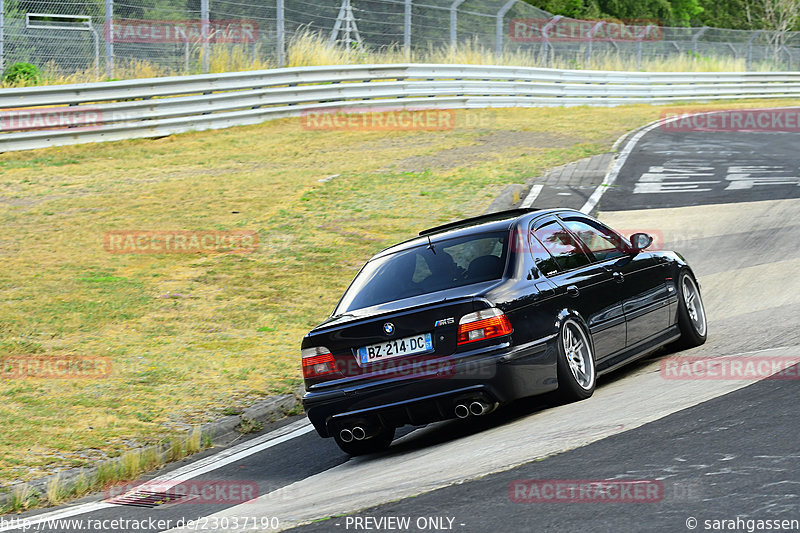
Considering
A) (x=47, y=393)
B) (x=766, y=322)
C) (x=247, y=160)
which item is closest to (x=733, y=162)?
(x=247, y=160)

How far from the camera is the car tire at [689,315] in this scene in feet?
29.5

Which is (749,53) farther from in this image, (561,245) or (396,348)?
(396,348)

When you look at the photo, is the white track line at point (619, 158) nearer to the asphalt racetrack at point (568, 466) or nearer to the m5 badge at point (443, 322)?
the asphalt racetrack at point (568, 466)

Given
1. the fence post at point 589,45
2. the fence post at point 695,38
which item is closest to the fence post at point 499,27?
the fence post at point 589,45

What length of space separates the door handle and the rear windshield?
54 cm

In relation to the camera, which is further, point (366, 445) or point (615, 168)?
point (615, 168)

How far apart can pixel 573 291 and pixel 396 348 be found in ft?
4.95

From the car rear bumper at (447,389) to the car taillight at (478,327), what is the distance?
3.4 inches

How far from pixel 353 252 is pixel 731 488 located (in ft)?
32.4

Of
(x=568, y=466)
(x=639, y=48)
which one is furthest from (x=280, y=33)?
(x=568, y=466)

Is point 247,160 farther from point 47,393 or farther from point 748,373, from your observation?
point 748,373

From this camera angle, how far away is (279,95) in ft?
84.2

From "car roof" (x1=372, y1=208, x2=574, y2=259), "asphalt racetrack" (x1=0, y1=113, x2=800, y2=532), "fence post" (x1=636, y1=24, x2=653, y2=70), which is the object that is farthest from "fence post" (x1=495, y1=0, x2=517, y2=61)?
"car roof" (x1=372, y1=208, x2=574, y2=259)

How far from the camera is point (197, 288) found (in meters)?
12.9
